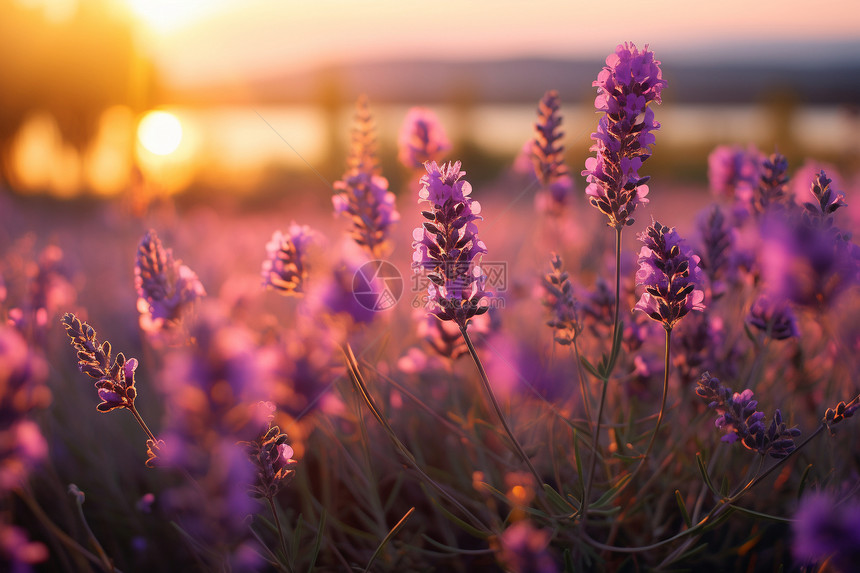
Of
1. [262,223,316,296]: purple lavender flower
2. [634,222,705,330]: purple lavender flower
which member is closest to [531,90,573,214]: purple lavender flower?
[634,222,705,330]: purple lavender flower

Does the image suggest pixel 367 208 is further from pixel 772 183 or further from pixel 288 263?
pixel 772 183

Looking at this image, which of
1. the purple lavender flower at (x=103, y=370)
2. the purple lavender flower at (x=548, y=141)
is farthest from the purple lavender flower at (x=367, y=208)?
the purple lavender flower at (x=103, y=370)

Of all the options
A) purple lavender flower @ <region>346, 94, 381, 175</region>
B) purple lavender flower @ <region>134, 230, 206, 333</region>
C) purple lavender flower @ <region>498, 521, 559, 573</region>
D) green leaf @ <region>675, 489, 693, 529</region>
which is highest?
purple lavender flower @ <region>346, 94, 381, 175</region>

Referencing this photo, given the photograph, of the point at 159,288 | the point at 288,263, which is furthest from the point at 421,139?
the point at 159,288

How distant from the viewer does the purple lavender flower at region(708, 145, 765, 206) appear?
2.24 metres

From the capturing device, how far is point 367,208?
187 centimetres

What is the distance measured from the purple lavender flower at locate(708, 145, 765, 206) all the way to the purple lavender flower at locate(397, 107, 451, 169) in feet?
3.90

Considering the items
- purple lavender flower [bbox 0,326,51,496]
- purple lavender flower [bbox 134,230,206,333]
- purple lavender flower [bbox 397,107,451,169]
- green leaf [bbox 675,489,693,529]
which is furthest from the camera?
purple lavender flower [bbox 397,107,451,169]

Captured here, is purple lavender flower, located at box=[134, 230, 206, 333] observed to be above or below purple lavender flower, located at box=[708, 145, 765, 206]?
below

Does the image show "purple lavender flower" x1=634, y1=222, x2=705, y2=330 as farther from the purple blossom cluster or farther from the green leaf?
the purple blossom cluster

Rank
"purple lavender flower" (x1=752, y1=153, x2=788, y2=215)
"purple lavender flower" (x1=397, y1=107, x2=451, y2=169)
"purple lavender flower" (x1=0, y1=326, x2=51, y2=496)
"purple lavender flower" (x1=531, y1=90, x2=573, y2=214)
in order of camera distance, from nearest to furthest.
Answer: "purple lavender flower" (x1=0, y1=326, x2=51, y2=496)
"purple lavender flower" (x1=752, y1=153, x2=788, y2=215)
"purple lavender flower" (x1=531, y1=90, x2=573, y2=214)
"purple lavender flower" (x1=397, y1=107, x2=451, y2=169)

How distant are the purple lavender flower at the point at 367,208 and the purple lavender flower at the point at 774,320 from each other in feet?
3.94

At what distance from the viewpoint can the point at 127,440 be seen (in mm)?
2785

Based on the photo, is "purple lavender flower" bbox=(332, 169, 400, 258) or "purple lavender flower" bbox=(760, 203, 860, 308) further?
"purple lavender flower" bbox=(332, 169, 400, 258)
